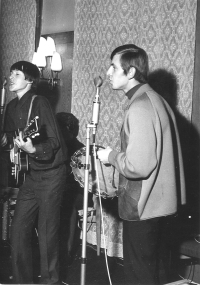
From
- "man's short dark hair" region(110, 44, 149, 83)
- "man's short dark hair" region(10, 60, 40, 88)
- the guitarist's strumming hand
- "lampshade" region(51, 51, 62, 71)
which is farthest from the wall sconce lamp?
"man's short dark hair" region(110, 44, 149, 83)

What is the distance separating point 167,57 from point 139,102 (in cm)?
174

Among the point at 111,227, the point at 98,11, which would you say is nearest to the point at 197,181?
the point at 111,227

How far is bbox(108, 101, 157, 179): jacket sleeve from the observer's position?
1.98 metres

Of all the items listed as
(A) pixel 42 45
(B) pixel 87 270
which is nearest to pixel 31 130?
(B) pixel 87 270

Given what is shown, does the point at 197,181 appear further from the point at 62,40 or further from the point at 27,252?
the point at 62,40

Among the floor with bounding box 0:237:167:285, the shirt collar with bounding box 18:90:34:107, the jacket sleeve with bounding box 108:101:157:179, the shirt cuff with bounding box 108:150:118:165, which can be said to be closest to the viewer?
the jacket sleeve with bounding box 108:101:157:179

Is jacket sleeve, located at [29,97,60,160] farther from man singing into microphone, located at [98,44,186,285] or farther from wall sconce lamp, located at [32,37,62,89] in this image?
wall sconce lamp, located at [32,37,62,89]

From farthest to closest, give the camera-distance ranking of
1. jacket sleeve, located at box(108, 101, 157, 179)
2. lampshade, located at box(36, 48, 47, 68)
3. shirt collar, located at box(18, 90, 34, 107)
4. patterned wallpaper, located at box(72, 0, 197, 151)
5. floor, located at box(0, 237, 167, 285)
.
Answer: lampshade, located at box(36, 48, 47, 68), patterned wallpaper, located at box(72, 0, 197, 151), floor, located at box(0, 237, 167, 285), shirt collar, located at box(18, 90, 34, 107), jacket sleeve, located at box(108, 101, 157, 179)

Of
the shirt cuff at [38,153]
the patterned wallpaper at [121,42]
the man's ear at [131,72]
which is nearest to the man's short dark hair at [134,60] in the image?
the man's ear at [131,72]

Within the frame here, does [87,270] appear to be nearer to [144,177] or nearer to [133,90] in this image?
[144,177]

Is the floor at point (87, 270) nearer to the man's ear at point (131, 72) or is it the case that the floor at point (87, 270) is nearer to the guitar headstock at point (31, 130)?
the guitar headstock at point (31, 130)

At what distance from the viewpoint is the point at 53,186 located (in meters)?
2.90

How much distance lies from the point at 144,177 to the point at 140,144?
0.61ft

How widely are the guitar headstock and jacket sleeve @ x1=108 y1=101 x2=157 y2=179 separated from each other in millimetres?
838
